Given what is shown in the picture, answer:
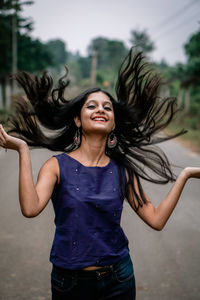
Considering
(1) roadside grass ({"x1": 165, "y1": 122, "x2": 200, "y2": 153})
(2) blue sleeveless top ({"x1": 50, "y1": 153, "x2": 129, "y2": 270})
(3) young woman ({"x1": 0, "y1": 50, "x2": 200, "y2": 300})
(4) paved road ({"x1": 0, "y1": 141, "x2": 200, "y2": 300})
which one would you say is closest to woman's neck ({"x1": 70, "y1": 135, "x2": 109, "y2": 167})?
(3) young woman ({"x1": 0, "y1": 50, "x2": 200, "y2": 300})

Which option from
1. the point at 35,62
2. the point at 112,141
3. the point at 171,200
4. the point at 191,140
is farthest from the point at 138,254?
the point at 35,62

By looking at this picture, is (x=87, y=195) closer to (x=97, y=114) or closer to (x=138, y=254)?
(x=97, y=114)

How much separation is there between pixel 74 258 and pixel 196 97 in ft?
136

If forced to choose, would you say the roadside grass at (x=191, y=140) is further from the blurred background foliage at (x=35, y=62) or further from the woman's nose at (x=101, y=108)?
the woman's nose at (x=101, y=108)

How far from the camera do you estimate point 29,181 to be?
6.14 feet

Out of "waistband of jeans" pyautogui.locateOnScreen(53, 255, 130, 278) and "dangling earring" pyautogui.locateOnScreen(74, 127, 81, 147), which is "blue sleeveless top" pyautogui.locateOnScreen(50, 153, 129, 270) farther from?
"dangling earring" pyautogui.locateOnScreen(74, 127, 81, 147)

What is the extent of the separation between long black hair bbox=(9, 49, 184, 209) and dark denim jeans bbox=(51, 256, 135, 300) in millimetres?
874

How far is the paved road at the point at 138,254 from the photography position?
3387 millimetres

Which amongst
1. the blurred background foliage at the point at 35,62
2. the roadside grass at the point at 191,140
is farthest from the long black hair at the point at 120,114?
the blurred background foliage at the point at 35,62

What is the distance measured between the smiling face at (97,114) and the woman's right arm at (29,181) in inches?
15.0

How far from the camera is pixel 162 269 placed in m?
3.83

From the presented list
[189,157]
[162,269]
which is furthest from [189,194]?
[189,157]

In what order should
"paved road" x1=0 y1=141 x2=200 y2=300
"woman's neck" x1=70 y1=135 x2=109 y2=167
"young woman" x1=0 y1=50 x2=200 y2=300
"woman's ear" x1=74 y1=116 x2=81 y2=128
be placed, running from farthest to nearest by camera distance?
"paved road" x1=0 y1=141 x2=200 y2=300, "woman's ear" x1=74 y1=116 x2=81 y2=128, "woman's neck" x1=70 y1=135 x2=109 y2=167, "young woman" x1=0 y1=50 x2=200 y2=300

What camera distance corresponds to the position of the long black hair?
2789mm
